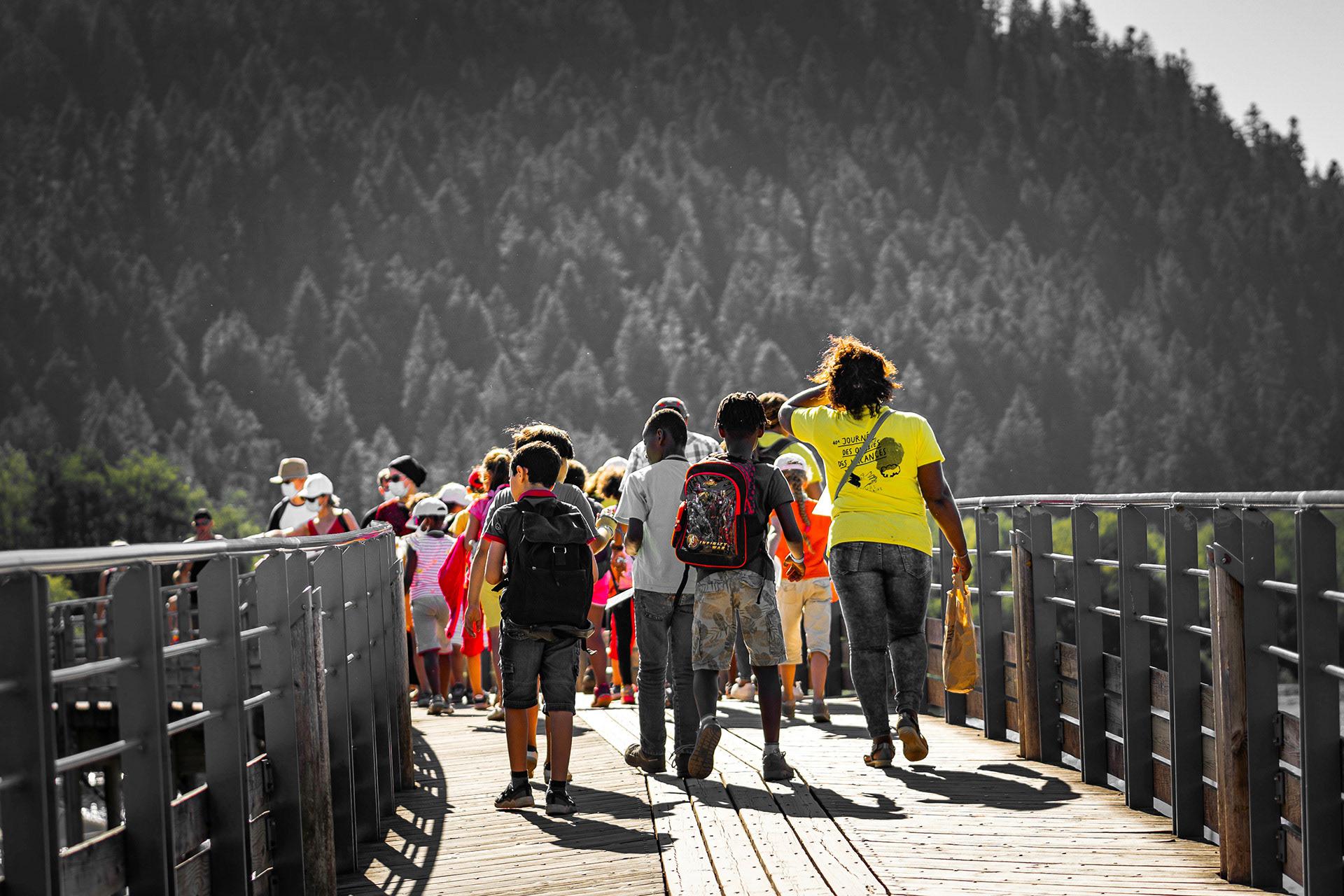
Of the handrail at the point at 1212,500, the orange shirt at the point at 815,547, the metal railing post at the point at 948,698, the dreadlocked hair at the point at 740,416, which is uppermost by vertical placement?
the dreadlocked hair at the point at 740,416

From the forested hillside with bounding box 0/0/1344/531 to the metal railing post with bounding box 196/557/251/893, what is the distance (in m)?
121

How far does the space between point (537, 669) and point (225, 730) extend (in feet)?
6.92

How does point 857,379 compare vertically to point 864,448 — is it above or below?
above

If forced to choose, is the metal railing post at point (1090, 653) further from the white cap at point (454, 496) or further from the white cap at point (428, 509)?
the white cap at point (454, 496)

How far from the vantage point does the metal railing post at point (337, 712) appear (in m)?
5.06

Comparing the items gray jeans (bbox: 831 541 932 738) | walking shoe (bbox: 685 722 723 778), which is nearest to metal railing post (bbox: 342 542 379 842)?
walking shoe (bbox: 685 722 723 778)

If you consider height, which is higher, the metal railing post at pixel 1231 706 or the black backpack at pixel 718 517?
the black backpack at pixel 718 517

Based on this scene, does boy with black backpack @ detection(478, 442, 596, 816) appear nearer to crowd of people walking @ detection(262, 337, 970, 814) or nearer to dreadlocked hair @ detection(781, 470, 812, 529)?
crowd of people walking @ detection(262, 337, 970, 814)

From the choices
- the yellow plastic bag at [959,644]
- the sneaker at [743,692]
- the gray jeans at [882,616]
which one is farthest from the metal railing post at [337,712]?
the sneaker at [743,692]

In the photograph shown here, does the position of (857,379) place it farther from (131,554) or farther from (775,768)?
(131,554)

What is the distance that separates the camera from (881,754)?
638 cm

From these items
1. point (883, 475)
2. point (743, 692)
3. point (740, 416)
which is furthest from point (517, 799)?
point (743, 692)

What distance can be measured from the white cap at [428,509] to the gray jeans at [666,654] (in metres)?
4.21

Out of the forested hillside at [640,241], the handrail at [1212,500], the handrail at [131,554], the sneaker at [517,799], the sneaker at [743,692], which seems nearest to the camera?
the handrail at [131,554]
